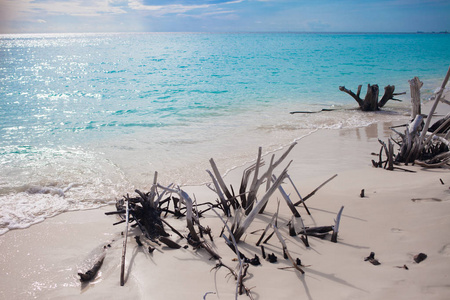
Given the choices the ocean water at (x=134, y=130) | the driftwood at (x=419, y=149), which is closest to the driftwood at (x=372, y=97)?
the ocean water at (x=134, y=130)

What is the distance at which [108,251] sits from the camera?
304 cm

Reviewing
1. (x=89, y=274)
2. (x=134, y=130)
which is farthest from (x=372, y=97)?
→ (x=89, y=274)

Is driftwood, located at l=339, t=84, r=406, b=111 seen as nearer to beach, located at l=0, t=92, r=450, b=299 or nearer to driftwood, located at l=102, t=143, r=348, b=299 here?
beach, located at l=0, t=92, r=450, b=299

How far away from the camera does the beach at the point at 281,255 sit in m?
2.22

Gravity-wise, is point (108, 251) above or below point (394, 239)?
below

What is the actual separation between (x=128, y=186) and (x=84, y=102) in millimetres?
9230

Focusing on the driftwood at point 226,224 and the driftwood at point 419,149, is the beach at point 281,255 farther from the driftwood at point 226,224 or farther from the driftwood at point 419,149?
the driftwood at point 419,149

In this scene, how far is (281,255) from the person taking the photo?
2623mm

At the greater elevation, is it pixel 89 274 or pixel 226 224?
pixel 226 224

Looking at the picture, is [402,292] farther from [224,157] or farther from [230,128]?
[230,128]

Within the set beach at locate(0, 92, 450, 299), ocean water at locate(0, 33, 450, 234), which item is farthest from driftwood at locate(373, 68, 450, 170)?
ocean water at locate(0, 33, 450, 234)

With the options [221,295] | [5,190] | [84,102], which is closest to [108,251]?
[221,295]

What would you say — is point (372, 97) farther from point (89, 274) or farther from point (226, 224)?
point (89, 274)

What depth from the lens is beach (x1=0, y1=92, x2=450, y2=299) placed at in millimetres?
2225
